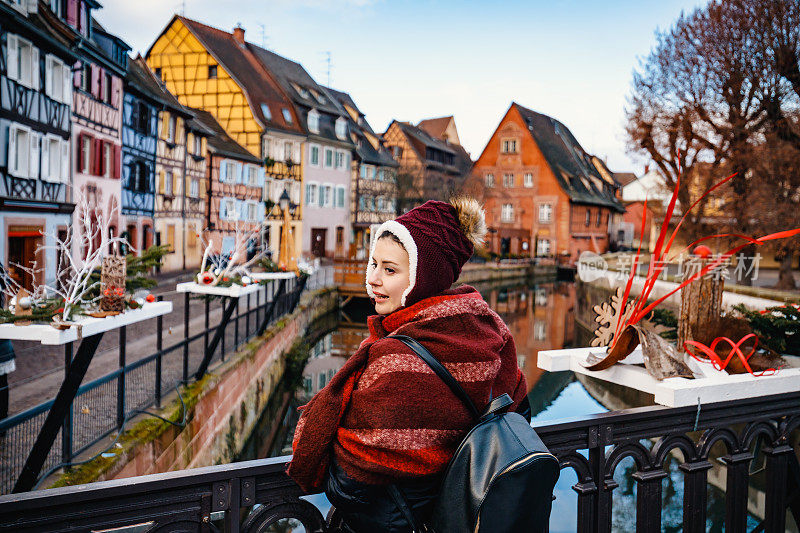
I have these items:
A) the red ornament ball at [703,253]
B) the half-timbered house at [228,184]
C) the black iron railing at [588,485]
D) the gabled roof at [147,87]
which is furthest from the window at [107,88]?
the black iron railing at [588,485]

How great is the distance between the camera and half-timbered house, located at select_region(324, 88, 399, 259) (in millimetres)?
37594

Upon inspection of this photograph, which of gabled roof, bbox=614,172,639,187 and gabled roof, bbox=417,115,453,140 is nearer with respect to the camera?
gabled roof, bbox=417,115,453,140

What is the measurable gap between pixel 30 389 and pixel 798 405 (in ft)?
25.5

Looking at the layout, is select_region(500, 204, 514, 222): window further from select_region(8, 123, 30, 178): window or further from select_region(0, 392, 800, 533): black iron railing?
select_region(0, 392, 800, 533): black iron railing

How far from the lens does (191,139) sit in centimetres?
2658

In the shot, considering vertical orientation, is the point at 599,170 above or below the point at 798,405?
above

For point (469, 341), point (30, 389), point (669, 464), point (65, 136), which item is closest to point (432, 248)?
point (469, 341)

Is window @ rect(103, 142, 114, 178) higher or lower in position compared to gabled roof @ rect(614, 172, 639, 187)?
lower

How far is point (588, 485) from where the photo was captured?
223 centimetres

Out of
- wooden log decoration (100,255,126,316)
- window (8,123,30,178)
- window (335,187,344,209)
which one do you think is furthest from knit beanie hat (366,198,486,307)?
window (335,187,344,209)

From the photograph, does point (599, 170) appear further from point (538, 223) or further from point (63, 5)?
point (63, 5)

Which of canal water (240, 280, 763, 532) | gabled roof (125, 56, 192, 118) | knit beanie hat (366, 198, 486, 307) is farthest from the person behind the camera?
gabled roof (125, 56, 192, 118)

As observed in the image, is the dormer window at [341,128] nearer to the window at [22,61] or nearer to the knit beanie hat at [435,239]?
the window at [22,61]

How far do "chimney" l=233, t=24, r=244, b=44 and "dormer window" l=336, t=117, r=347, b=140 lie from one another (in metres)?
6.82
